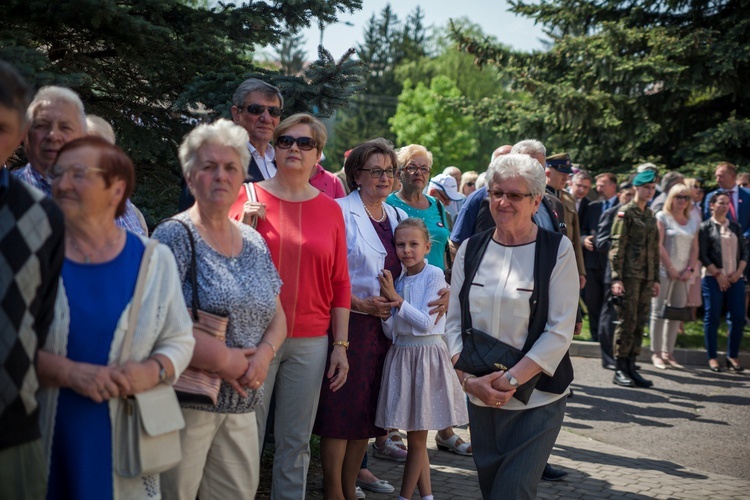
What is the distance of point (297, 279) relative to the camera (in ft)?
15.5

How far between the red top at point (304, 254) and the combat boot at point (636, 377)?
268 inches

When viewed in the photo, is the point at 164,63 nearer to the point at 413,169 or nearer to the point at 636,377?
the point at 413,169

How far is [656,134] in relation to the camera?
20203mm

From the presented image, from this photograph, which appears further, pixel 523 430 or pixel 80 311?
pixel 523 430

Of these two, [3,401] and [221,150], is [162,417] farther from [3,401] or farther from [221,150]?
[221,150]

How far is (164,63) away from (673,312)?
8.02 metres

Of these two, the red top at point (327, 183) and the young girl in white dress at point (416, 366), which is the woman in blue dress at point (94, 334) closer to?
the young girl in white dress at point (416, 366)

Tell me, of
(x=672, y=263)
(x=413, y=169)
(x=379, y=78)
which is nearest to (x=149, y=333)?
(x=413, y=169)

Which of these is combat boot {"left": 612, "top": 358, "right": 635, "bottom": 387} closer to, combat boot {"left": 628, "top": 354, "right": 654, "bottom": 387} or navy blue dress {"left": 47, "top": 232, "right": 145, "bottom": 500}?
combat boot {"left": 628, "top": 354, "right": 654, "bottom": 387}

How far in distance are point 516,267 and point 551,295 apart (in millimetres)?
226

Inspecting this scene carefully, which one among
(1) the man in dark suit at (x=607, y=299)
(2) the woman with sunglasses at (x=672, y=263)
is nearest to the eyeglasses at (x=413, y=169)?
(1) the man in dark suit at (x=607, y=299)

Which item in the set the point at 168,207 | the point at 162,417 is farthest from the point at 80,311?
the point at 168,207

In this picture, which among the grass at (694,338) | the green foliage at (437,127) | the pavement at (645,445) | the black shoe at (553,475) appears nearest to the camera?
the pavement at (645,445)

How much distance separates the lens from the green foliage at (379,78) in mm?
65938
